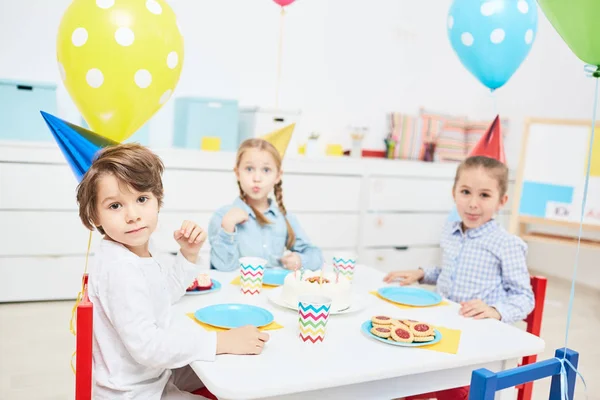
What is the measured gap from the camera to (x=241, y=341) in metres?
1.15

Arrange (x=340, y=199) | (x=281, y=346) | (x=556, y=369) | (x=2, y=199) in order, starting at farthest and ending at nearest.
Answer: (x=340, y=199) < (x=2, y=199) < (x=281, y=346) < (x=556, y=369)

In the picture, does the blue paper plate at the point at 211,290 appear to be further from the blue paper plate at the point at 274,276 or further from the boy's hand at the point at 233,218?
the boy's hand at the point at 233,218

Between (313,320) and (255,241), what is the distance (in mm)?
926

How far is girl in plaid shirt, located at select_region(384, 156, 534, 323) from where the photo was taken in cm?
177

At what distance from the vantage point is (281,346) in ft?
3.88

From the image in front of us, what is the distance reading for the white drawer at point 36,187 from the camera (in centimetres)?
311

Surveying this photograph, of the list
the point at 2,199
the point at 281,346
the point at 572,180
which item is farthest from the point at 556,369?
the point at 572,180

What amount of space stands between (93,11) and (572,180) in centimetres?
345

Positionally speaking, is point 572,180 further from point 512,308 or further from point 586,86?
point 512,308

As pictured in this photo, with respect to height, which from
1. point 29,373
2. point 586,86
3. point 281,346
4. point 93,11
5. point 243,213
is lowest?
point 29,373

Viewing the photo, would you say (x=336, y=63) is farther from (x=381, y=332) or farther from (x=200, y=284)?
(x=381, y=332)

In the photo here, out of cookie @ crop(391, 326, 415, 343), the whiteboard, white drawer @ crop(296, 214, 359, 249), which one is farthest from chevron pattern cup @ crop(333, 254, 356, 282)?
the whiteboard

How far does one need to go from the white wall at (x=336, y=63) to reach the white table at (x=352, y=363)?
2.79 metres

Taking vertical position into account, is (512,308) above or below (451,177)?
below
